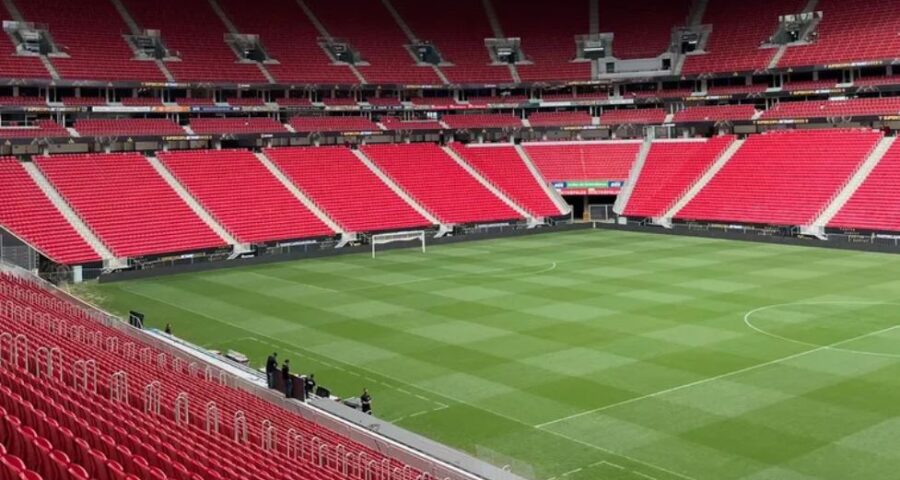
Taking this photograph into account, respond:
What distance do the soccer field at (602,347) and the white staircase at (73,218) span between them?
322 cm

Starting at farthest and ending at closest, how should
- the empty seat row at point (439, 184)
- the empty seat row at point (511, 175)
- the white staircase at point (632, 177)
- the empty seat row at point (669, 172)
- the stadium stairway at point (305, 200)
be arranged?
1. the white staircase at point (632, 177)
2. the empty seat row at point (511, 175)
3. the empty seat row at point (669, 172)
4. the empty seat row at point (439, 184)
5. the stadium stairway at point (305, 200)

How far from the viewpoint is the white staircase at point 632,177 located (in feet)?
225

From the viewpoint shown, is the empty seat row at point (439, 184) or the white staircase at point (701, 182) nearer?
the white staircase at point (701, 182)

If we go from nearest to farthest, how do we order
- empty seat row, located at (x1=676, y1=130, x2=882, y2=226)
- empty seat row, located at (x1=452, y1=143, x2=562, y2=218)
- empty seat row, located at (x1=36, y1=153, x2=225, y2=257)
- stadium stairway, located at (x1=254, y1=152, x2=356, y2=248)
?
empty seat row, located at (x1=36, y1=153, x2=225, y2=257)
stadium stairway, located at (x1=254, y1=152, x2=356, y2=248)
empty seat row, located at (x1=676, y1=130, x2=882, y2=226)
empty seat row, located at (x1=452, y1=143, x2=562, y2=218)

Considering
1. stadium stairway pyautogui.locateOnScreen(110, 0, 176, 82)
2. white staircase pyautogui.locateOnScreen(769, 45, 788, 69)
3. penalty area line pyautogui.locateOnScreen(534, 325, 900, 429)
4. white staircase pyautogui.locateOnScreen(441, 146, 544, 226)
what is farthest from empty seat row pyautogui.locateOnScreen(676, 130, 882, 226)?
stadium stairway pyautogui.locateOnScreen(110, 0, 176, 82)

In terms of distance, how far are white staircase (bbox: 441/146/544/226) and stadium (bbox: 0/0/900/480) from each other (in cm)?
26

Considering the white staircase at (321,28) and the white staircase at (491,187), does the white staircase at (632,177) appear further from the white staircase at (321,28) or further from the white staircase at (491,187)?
the white staircase at (321,28)

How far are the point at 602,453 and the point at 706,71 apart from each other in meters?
56.2

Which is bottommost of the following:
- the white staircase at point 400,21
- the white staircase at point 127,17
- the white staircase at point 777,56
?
the white staircase at point 777,56

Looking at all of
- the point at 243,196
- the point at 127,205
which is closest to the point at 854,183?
the point at 243,196

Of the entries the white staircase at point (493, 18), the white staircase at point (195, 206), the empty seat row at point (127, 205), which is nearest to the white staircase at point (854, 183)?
the white staircase at point (493, 18)

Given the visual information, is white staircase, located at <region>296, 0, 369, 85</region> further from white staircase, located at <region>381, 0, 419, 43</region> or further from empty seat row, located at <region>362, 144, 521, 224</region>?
white staircase, located at <region>381, 0, 419, 43</region>

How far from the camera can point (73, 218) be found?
5019 centimetres

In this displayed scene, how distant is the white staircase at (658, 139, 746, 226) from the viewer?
63.9 meters
